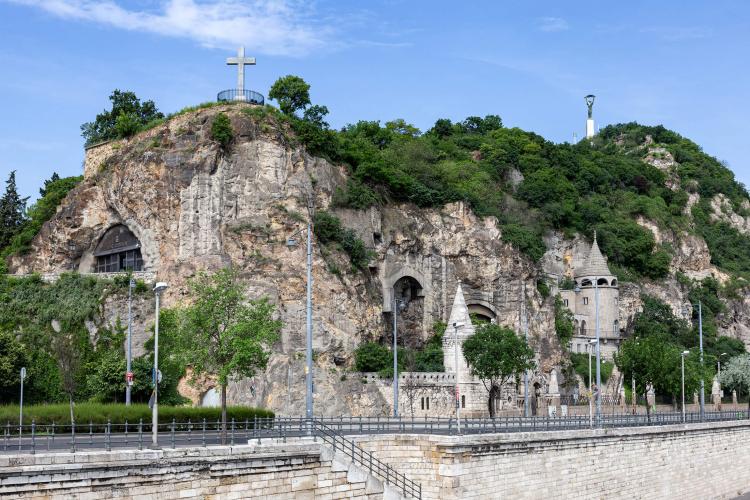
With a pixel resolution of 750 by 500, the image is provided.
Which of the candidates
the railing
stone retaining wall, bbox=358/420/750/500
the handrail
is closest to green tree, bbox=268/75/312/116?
the railing

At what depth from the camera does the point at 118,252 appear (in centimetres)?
7756

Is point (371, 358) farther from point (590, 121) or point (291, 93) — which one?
point (590, 121)

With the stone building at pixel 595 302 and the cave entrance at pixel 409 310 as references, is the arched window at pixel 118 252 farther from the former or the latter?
the stone building at pixel 595 302

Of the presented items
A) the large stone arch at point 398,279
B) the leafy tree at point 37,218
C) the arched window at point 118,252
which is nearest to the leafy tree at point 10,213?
the leafy tree at point 37,218

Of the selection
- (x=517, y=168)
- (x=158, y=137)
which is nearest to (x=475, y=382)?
(x=158, y=137)

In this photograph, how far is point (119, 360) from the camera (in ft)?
215

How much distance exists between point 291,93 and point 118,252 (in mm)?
22892

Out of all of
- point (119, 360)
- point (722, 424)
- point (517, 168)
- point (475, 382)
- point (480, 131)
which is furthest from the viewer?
point (480, 131)

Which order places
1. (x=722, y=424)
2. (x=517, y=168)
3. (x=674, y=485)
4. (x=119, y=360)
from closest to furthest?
1. (x=674, y=485)
2. (x=722, y=424)
3. (x=119, y=360)
4. (x=517, y=168)

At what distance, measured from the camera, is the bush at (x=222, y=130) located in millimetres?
73375

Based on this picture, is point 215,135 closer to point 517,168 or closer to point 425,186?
point 425,186

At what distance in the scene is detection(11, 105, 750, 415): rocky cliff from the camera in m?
67.9

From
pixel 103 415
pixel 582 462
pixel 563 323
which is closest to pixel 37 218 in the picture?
pixel 103 415

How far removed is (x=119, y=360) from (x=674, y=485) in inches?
1434
